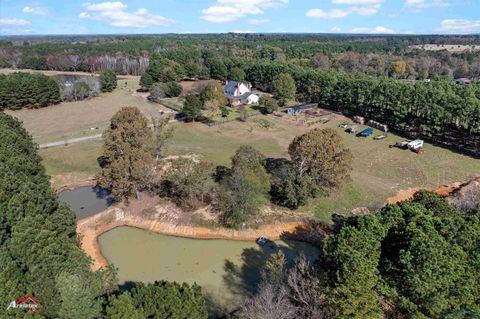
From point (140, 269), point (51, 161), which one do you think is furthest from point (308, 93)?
point (140, 269)

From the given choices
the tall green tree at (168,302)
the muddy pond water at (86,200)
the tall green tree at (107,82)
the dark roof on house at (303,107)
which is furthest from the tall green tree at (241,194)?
the tall green tree at (107,82)

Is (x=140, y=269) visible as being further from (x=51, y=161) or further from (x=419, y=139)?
(x=419, y=139)

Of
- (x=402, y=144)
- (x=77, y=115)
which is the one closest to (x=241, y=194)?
(x=402, y=144)

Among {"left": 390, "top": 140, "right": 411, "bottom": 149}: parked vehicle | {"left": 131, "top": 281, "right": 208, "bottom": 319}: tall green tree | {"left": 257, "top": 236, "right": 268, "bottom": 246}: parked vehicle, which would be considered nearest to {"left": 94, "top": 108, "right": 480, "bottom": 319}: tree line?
{"left": 257, "top": 236, "right": 268, "bottom": 246}: parked vehicle

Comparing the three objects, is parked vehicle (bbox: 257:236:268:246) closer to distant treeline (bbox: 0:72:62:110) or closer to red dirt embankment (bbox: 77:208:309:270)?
red dirt embankment (bbox: 77:208:309:270)

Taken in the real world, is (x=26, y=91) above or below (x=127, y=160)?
above

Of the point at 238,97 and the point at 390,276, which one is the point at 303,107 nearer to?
the point at 238,97

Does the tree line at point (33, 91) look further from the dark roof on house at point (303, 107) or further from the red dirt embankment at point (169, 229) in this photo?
the red dirt embankment at point (169, 229)
